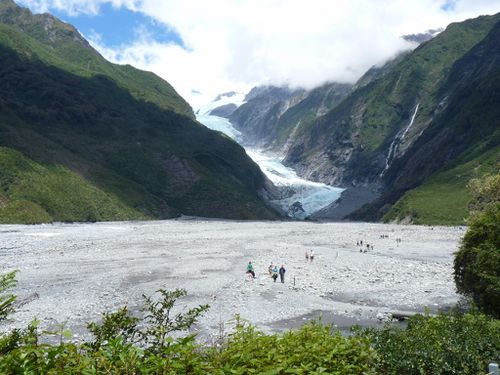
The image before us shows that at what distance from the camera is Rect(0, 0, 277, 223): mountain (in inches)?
4094

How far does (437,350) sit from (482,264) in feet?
47.9

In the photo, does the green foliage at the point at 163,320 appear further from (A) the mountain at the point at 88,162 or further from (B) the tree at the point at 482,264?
(A) the mountain at the point at 88,162

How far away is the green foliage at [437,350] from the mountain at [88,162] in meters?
93.8

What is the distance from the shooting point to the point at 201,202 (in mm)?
150500

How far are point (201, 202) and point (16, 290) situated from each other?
381 ft

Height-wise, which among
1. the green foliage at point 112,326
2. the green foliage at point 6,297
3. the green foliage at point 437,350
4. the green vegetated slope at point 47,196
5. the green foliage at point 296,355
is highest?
the green vegetated slope at point 47,196

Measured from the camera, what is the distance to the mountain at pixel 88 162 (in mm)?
104000

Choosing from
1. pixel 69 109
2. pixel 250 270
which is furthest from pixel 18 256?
pixel 69 109

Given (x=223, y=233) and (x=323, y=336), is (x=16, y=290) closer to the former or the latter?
(x=323, y=336)

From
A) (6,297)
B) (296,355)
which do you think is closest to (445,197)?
(296,355)

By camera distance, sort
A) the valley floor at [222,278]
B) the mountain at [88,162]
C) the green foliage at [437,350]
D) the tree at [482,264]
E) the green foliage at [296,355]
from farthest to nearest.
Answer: the mountain at [88,162]
the valley floor at [222,278]
the tree at [482,264]
the green foliage at [437,350]
the green foliage at [296,355]

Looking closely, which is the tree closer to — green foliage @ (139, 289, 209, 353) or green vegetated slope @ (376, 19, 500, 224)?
green foliage @ (139, 289, 209, 353)

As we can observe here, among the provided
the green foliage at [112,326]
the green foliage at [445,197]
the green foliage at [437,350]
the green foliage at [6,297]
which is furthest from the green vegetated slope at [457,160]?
the green foliage at [6,297]

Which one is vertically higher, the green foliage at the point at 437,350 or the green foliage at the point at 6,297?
the green foliage at the point at 6,297
